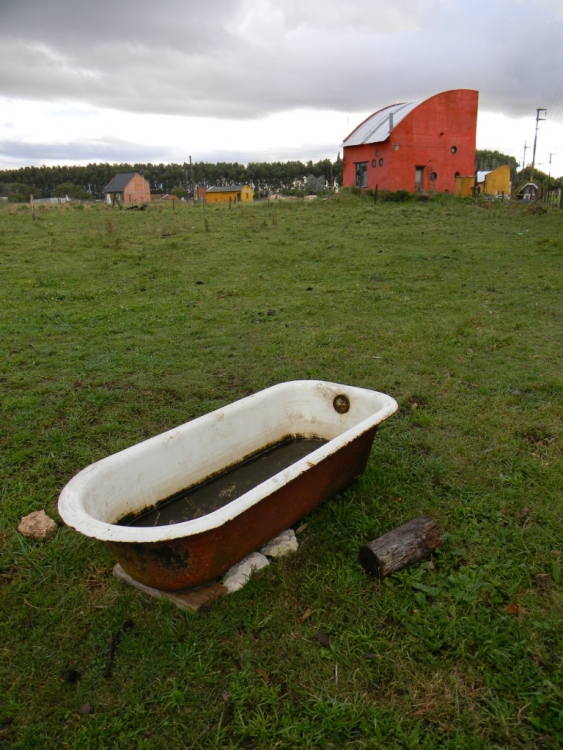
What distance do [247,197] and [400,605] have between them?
51.1 meters

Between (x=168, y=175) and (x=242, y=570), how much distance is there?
284 ft

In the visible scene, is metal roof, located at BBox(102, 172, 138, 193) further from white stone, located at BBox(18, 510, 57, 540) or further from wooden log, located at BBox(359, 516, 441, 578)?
wooden log, located at BBox(359, 516, 441, 578)

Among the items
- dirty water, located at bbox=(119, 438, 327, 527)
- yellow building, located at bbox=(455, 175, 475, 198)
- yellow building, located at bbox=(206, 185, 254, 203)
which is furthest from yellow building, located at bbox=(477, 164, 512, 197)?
dirty water, located at bbox=(119, 438, 327, 527)

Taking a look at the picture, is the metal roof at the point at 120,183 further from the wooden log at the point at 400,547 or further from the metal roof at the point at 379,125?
the wooden log at the point at 400,547

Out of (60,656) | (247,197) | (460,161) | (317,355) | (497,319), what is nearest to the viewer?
(60,656)

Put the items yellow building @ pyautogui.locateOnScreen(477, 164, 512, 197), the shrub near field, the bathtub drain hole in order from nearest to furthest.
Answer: the shrub near field
the bathtub drain hole
yellow building @ pyautogui.locateOnScreen(477, 164, 512, 197)

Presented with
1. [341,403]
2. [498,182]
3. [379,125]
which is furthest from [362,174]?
[341,403]

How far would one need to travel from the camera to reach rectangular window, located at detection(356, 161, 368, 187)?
25.8 metres

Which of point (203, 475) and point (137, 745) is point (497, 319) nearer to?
point (203, 475)

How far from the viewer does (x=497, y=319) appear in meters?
6.21

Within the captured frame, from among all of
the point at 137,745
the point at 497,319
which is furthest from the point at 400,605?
the point at 497,319

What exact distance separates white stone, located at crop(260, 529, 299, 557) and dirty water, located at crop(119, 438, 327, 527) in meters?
0.40

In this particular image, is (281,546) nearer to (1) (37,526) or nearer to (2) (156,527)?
(2) (156,527)

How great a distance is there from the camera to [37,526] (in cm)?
275
